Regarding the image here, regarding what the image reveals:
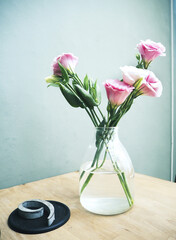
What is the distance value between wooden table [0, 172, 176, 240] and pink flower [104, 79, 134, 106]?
12.3 inches

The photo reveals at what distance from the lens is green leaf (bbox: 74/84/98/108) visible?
56 centimetres

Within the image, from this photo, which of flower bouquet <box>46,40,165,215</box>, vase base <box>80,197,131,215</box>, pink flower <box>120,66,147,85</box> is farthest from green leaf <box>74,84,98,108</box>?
vase base <box>80,197,131,215</box>

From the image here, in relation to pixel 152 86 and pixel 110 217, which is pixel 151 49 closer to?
pixel 152 86

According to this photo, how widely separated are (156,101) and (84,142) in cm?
72

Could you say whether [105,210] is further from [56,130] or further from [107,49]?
[107,49]

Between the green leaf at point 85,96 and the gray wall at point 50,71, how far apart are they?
1.36 ft

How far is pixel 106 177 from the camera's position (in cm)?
58

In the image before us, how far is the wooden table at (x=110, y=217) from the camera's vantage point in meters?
0.48

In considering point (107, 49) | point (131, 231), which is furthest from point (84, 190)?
point (107, 49)

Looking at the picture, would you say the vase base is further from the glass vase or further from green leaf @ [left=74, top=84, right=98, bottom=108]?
green leaf @ [left=74, top=84, right=98, bottom=108]

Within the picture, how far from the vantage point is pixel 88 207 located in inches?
23.2

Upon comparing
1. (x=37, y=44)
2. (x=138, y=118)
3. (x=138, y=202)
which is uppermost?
(x=37, y=44)

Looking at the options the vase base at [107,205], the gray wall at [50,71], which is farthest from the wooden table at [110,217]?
the gray wall at [50,71]

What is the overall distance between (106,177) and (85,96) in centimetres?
23
